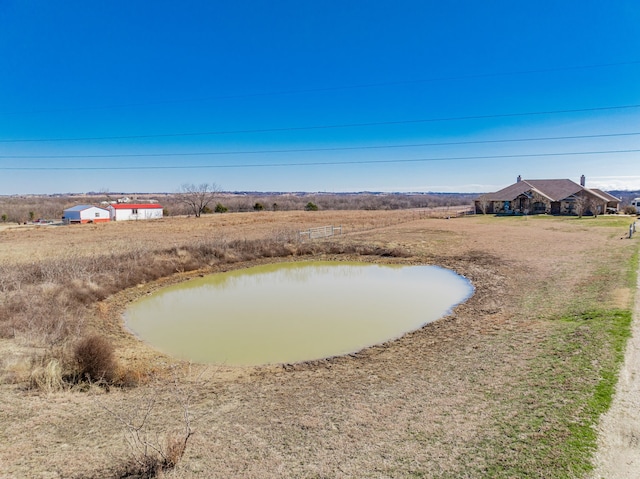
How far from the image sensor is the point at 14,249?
27.0 metres

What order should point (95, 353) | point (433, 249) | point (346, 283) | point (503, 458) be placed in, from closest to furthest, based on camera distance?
point (503, 458) < point (95, 353) < point (346, 283) < point (433, 249)

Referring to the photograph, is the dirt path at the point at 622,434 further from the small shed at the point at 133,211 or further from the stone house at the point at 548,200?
the small shed at the point at 133,211

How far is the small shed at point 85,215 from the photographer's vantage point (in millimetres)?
53125

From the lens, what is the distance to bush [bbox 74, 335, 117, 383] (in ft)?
24.6

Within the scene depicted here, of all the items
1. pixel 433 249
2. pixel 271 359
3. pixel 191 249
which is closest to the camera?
pixel 271 359

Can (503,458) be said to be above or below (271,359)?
above

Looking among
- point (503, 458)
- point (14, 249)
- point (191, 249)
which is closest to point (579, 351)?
point (503, 458)

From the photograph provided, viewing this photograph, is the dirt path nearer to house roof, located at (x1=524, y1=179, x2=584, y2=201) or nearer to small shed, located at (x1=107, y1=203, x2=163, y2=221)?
house roof, located at (x1=524, y1=179, x2=584, y2=201)

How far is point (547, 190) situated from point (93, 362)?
192 ft

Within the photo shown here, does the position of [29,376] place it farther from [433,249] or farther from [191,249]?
[433,249]

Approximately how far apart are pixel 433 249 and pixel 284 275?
11.0 m

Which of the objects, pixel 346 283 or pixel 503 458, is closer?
pixel 503 458

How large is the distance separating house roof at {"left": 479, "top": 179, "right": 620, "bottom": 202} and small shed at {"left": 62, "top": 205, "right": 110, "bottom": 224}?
184 ft

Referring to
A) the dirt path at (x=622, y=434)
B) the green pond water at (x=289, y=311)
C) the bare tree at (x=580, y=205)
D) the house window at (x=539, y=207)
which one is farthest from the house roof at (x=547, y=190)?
the dirt path at (x=622, y=434)
